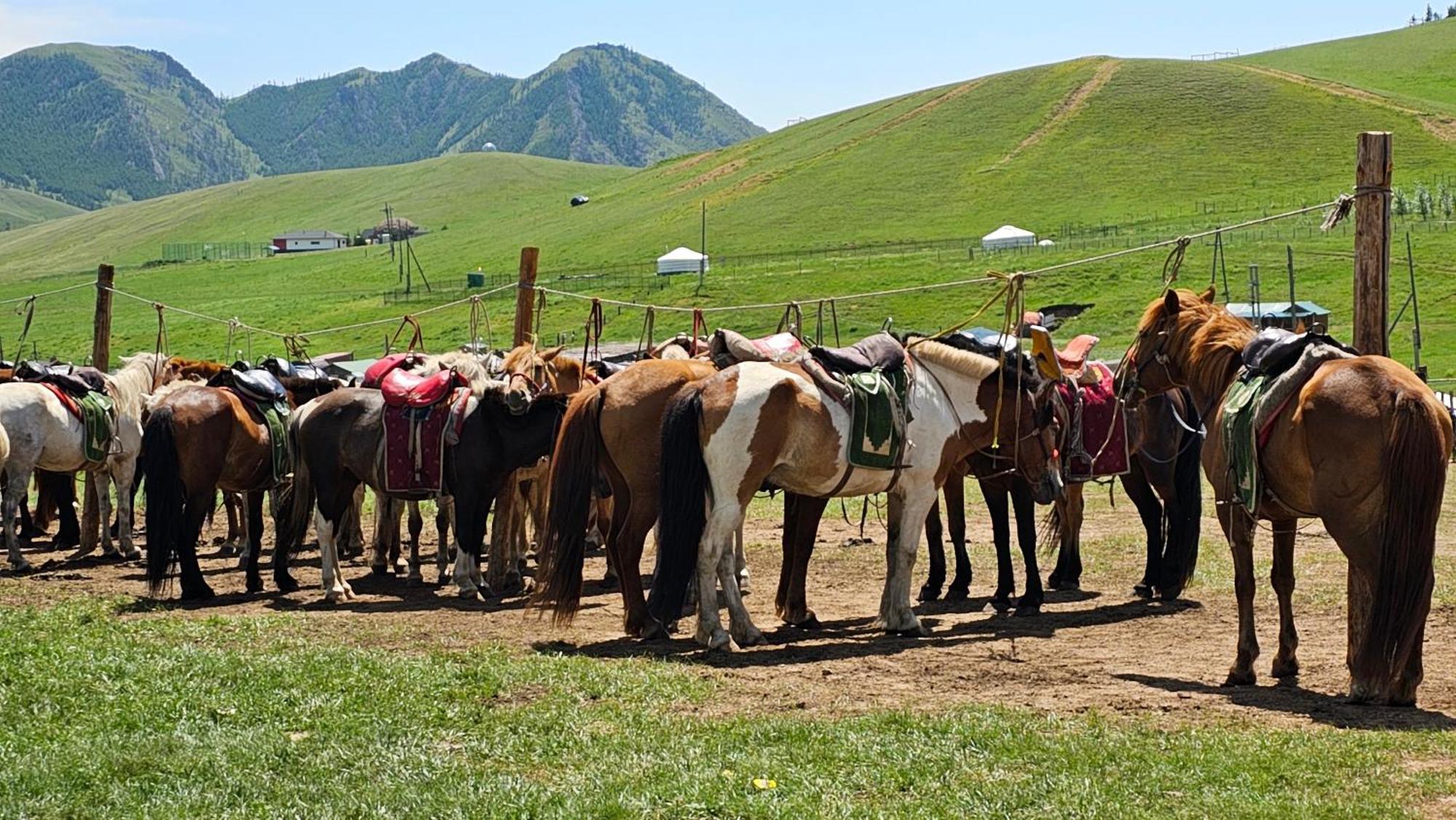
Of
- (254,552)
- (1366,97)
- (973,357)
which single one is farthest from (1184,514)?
(1366,97)

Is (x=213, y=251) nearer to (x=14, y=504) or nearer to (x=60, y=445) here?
(x=60, y=445)

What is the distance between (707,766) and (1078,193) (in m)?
101

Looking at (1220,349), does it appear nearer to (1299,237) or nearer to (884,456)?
(884,456)

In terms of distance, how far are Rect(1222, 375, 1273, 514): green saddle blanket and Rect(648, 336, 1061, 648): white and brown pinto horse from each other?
2.51 m

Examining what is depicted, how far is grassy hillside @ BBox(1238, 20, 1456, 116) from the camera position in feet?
393

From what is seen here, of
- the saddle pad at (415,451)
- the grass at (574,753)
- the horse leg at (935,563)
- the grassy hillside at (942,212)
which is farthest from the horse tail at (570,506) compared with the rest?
the grassy hillside at (942,212)

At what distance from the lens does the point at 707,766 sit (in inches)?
262

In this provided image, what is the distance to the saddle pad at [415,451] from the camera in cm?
1330

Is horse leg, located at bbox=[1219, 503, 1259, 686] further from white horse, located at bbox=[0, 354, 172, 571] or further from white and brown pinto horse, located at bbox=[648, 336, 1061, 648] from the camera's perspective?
white horse, located at bbox=[0, 354, 172, 571]

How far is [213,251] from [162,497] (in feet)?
500

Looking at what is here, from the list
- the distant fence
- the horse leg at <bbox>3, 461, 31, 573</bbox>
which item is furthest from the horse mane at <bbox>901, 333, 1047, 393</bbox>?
the distant fence

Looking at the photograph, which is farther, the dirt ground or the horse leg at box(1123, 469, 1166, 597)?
the horse leg at box(1123, 469, 1166, 597)

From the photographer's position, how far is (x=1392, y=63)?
132875 millimetres

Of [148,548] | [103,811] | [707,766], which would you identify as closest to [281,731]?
[103,811]
